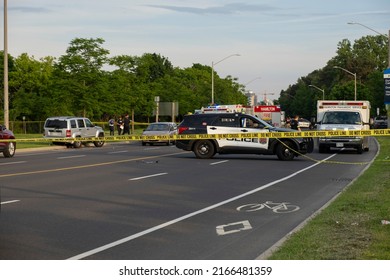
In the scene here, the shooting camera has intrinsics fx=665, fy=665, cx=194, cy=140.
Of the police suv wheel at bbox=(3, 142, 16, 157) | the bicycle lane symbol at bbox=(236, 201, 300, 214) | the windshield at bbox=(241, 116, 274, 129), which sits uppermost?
Result: the windshield at bbox=(241, 116, 274, 129)

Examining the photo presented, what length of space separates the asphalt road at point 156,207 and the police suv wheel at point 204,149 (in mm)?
3721

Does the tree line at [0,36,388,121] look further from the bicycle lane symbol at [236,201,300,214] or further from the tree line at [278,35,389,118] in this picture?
the bicycle lane symbol at [236,201,300,214]

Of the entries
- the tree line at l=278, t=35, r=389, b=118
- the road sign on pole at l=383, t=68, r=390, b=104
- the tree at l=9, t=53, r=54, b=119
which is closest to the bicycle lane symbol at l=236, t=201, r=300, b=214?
the road sign on pole at l=383, t=68, r=390, b=104

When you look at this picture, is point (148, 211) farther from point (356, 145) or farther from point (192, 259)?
point (356, 145)

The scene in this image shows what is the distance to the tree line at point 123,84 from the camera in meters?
53.2

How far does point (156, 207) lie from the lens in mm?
12797

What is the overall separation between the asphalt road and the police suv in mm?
2978

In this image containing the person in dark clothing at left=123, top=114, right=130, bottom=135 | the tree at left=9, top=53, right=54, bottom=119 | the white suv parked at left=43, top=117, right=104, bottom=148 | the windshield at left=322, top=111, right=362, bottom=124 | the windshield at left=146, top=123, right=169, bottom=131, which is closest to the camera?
the windshield at left=322, top=111, right=362, bottom=124

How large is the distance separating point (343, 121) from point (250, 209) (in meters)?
19.7

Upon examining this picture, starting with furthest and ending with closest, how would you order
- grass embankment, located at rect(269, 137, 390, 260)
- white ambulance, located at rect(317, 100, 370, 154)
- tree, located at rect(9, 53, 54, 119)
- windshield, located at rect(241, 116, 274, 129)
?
1. tree, located at rect(9, 53, 54, 119)
2. white ambulance, located at rect(317, 100, 370, 154)
3. windshield, located at rect(241, 116, 274, 129)
4. grass embankment, located at rect(269, 137, 390, 260)

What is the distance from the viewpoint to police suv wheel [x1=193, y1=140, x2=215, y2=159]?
26.6m

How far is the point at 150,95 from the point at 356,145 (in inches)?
2112

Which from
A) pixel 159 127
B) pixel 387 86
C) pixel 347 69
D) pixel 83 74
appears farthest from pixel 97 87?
pixel 347 69

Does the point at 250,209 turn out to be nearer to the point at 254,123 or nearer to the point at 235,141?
the point at 235,141
